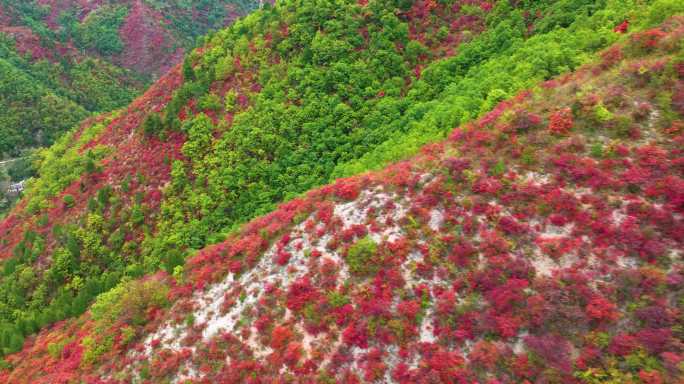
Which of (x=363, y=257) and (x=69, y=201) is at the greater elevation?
(x=363, y=257)

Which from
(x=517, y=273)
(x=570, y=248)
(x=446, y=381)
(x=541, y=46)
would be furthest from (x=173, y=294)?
(x=541, y=46)

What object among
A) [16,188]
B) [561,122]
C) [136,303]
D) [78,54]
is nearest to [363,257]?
[561,122]

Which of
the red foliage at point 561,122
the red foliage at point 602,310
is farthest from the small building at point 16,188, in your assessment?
the red foliage at point 602,310

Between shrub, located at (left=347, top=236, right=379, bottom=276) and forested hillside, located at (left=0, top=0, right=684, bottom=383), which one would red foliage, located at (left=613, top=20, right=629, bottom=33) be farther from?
shrub, located at (left=347, top=236, right=379, bottom=276)

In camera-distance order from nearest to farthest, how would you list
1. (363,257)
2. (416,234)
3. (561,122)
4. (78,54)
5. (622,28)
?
(416,234) < (363,257) < (561,122) < (622,28) < (78,54)

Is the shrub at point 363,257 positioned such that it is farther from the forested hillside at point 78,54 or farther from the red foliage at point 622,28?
the forested hillside at point 78,54

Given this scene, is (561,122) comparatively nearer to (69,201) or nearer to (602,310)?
(602,310)
